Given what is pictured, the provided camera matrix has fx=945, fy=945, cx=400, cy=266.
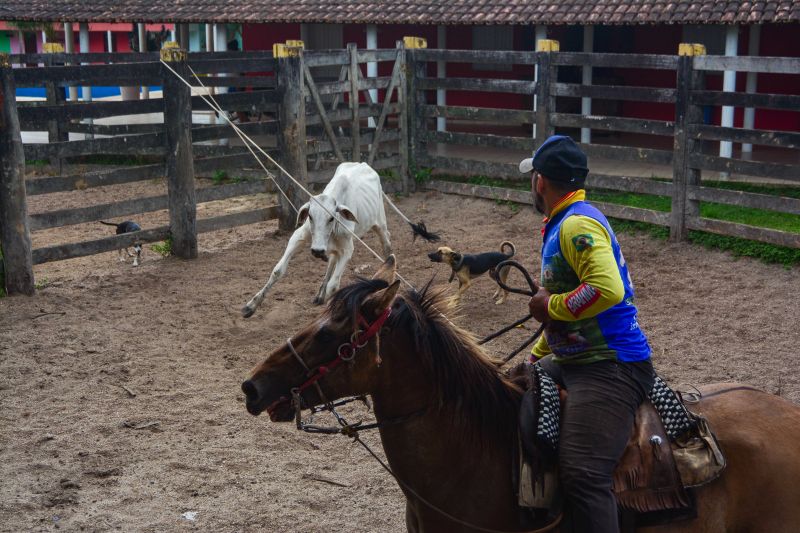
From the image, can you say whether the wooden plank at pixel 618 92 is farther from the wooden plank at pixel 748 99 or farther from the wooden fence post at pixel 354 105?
the wooden fence post at pixel 354 105

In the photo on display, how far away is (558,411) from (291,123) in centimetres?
993

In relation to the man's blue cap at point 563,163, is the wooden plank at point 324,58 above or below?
above

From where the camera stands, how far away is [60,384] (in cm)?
779

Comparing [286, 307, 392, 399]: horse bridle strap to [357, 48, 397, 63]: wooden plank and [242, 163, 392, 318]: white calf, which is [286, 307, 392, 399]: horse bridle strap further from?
[357, 48, 397, 63]: wooden plank

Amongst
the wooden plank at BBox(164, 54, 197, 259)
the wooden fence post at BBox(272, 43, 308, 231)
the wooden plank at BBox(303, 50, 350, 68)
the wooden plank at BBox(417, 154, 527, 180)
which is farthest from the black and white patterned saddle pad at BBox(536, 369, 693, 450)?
the wooden plank at BBox(417, 154, 527, 180)

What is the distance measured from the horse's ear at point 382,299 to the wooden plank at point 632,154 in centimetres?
950

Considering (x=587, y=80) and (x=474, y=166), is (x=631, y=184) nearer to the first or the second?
(x=474, y=166)

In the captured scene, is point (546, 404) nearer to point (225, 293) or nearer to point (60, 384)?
point (60, 384)

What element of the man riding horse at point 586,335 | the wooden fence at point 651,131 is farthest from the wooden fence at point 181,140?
the man riding horse at point 586,335

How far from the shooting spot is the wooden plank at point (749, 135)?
36.3ft

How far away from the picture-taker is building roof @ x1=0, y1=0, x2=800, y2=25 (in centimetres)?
1555

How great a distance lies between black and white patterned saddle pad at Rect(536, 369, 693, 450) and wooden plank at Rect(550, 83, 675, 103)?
29.1 feet

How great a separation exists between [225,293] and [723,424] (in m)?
7.34

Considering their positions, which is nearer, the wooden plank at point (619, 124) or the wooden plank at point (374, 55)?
the wooden plank at point (619, 124)
